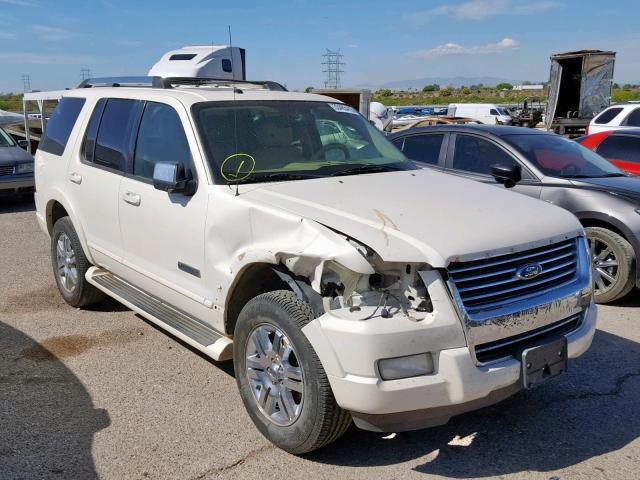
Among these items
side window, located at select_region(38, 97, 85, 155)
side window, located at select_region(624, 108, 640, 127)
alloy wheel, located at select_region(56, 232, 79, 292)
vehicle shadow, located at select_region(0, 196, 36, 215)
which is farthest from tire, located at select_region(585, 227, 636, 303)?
vehicle shadow, located at select_region(0, 196, 36, 215)

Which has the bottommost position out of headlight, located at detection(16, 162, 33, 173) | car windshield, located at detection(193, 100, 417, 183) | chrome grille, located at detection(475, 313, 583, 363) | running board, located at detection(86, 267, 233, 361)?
running board, located at detection(86, 267, 233, 361)

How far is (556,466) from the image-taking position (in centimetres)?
321

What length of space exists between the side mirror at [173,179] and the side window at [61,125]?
2095mm

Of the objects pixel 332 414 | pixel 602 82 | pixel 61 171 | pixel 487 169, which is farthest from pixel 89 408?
pixel 602 82

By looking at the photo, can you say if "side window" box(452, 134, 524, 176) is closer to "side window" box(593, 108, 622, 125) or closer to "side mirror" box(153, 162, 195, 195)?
"side mirror" box(153, 162, 195, 195)

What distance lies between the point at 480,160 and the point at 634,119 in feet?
27.9

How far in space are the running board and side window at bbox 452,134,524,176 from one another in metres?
4.05

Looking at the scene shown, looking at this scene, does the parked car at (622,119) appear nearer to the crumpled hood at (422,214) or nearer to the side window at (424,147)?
the side window at (424,147)

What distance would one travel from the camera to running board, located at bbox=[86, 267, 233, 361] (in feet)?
12.2

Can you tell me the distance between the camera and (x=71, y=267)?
5.59 m

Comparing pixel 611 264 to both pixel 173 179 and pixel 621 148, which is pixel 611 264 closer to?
pixel 621 148

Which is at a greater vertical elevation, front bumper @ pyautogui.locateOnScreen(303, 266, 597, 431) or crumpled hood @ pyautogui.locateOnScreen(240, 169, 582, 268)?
crumpled hood @ pyautogui.locateOnScreen(240, 169, 582, 268)

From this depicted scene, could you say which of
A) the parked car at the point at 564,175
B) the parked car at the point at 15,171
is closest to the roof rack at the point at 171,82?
the parked car at the point at 564,175

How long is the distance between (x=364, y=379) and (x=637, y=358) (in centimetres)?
296
